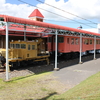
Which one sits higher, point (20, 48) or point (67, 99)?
point (20, 48)

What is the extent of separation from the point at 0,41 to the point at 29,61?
22.4 feet

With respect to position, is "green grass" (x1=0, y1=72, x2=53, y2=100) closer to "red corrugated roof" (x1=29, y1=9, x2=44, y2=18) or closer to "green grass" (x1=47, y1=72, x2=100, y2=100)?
"green grass" (x1=47, y1=72, x2=100, y2=100)

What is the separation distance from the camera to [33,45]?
1211 cm

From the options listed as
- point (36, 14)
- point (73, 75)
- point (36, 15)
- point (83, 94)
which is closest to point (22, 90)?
point (83, 94)

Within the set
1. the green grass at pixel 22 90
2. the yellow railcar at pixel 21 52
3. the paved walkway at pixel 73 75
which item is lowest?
the green grass at pixel 22 90

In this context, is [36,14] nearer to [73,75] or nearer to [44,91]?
[73,75]

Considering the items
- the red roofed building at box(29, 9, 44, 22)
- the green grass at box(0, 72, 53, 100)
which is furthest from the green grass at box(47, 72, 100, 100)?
the red roofed building at box(29, 9, 44, 22)

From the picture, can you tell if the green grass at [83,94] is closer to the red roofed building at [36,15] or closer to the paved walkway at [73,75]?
the paved walkway at [73,75]

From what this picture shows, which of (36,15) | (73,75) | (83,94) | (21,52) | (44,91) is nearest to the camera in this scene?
(83,94)

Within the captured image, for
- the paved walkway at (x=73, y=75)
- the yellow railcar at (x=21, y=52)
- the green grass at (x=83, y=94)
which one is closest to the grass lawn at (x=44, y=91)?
the green grass at (x=83, y=94)

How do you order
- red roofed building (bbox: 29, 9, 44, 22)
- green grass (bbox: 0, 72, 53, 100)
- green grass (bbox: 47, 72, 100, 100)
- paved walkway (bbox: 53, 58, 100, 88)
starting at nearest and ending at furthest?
green grass (bbox: 47, 72, 100, 100) → green grass (bbox: 0, 72, 53, 100) → paved walkway (bbox: 53, 58, 100, 88) → red roofed building (bbox: 29, 9, 44, 22)

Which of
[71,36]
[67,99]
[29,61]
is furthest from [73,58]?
[67,99]

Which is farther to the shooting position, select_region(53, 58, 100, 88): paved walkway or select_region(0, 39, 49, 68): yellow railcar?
select_region(0, 39, 49, 68): yellow railcar

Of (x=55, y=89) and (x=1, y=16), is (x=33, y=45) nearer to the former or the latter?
(x=1, y=16)
